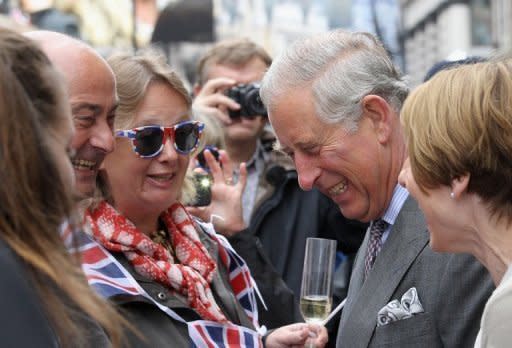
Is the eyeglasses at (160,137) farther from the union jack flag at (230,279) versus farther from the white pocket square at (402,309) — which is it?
the white pocket square at (402,309)

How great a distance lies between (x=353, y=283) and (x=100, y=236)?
2.70 ft

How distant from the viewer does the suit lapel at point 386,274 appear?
8.84 feet

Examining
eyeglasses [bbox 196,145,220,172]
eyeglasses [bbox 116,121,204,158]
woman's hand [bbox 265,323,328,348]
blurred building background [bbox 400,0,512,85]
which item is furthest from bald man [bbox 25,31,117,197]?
blurred building background [bbox 400,0,512,85]

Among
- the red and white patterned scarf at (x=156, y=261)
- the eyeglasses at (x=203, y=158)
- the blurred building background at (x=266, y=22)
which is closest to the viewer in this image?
the red and white patterned scarf at (x=156, y=261)

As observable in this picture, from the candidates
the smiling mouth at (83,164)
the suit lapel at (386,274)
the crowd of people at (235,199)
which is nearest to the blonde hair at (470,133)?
the crowd of people at (235,199)

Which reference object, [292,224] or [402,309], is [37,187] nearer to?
[402,309]

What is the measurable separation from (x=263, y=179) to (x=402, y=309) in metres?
2.13

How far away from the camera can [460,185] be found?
2.11 metres

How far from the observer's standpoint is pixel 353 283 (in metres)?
3.10

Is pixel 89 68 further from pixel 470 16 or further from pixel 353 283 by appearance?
pixel 470 16

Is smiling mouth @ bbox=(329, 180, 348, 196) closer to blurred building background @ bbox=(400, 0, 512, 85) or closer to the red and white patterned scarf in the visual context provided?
the red and white patterned scarf

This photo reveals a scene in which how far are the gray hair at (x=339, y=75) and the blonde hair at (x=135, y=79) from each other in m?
0.34

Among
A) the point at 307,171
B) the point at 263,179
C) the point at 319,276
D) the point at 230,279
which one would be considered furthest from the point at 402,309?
the point at 263,179

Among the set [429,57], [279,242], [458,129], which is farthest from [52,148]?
[429,57]
